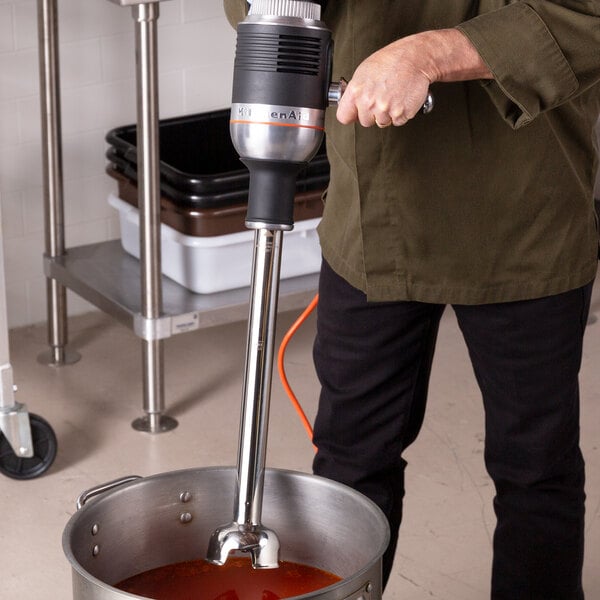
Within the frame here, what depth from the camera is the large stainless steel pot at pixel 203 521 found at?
117 cm

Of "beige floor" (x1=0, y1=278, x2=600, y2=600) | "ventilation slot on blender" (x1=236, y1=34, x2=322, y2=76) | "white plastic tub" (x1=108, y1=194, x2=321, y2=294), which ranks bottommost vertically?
"beige floor" (x1=0, y1=278, x2=600, y2=600)

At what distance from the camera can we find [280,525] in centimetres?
126

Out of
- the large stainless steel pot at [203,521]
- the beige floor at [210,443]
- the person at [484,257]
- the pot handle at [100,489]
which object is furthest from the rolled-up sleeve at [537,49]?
the beige floor at [210,443]

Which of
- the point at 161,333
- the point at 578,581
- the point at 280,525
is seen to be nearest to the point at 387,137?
the point at 280,525

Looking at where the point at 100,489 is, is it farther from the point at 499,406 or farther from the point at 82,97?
the point at 82,97

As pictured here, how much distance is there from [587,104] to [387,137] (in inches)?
9.4

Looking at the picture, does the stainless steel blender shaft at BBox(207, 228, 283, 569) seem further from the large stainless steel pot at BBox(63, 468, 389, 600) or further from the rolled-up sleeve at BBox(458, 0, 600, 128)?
the rolled-up sleeve at BBox(458, 0, 600, 128)

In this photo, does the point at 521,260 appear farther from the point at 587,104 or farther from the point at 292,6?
the point at 292,6

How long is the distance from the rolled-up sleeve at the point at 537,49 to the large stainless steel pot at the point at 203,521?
436 mm

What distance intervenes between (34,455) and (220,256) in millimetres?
621

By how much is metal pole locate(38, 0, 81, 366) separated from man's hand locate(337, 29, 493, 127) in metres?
1.71

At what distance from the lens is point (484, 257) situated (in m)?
Result: 1.46

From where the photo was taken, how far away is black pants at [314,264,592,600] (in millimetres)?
1508

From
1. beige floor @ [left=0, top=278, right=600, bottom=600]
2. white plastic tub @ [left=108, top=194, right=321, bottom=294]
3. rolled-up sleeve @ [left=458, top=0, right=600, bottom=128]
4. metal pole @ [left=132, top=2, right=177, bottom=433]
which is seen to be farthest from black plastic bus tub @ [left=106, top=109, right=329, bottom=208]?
rolled-up sleeve @ [left=458, top=0, right=600, bottom=128]
